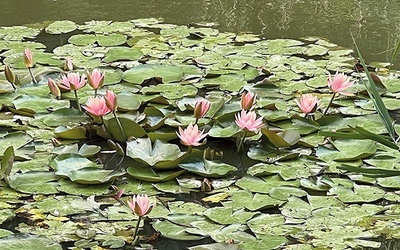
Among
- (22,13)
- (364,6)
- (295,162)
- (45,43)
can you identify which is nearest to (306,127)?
(295,162)

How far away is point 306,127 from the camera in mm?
2371

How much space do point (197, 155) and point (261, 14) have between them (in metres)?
1.85

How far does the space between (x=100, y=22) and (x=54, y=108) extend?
112cm

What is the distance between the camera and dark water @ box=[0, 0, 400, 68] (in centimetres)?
346

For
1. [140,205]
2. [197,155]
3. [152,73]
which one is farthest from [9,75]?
[140,205]

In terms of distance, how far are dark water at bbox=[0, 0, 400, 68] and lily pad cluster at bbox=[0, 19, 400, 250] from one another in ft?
1.05

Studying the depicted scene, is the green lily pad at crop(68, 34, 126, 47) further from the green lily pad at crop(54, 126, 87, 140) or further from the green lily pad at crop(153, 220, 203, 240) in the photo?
the green lily pad at crop(153, 220, 203, 240)

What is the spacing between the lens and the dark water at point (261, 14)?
3.46m

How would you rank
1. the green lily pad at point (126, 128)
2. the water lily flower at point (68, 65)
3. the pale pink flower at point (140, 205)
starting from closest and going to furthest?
the pale pink flower at point (140, 205) → the green lily pad at point (126, 128) → the water lily flower at point (68, 65)

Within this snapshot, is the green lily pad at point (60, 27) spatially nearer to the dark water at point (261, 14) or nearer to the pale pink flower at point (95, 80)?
the dark water at point (261, 14)

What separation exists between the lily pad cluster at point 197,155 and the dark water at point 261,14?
319 mm

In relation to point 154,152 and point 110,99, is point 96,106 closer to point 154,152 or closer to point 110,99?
point 110,99

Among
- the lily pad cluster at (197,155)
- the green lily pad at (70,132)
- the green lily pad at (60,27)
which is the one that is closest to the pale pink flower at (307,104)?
the lily pad cluster at (197,155)

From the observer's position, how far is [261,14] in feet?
12.5
